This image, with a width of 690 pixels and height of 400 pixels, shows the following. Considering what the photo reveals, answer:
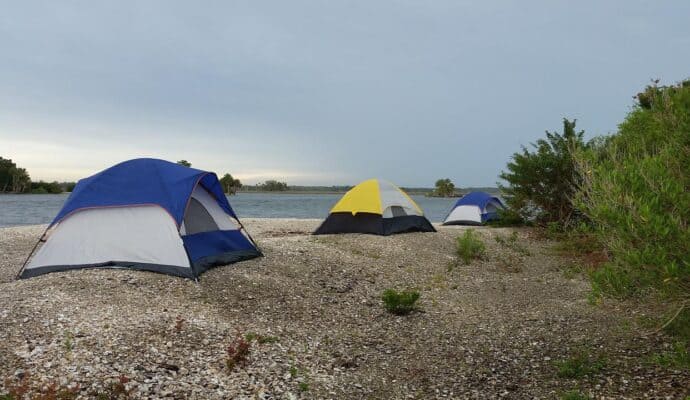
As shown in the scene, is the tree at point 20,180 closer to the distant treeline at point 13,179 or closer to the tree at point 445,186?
the distant treeline at point 13,179

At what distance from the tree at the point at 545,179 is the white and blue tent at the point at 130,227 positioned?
14.8 metres

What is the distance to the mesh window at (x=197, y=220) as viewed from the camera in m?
11.6

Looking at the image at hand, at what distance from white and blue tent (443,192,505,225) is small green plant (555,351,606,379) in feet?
66.2

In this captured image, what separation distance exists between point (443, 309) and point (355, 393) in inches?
166

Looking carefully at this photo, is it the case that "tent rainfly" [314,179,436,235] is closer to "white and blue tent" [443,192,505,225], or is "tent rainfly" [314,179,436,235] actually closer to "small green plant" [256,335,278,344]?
"white and blue tent" [443,192,505,225]

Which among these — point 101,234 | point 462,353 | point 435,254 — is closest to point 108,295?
point 101,234

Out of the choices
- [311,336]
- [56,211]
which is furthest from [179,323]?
[56,211]

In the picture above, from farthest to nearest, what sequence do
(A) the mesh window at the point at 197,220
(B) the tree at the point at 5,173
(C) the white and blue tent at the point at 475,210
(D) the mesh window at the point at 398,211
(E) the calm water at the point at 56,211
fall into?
(B) the tree at the point at 5,173, (E) the calm water at the point at 56,211, (C) the white and blue tent at the point at 475,210, (D) the mesh window at the point at 398,211, (A) the mesh window at the point at 197,220

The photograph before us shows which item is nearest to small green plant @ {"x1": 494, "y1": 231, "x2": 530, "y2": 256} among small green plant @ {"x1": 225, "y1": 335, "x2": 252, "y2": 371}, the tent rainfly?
the tent rainfly

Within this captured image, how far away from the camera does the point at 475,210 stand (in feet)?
88.8

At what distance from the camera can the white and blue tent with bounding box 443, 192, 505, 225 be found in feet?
88.2

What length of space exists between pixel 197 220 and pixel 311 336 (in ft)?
17.5

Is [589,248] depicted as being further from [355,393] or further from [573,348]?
[355,393]

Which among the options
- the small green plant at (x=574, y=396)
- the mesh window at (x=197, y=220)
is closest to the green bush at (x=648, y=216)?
the small green plant at (x=574, y=396)
